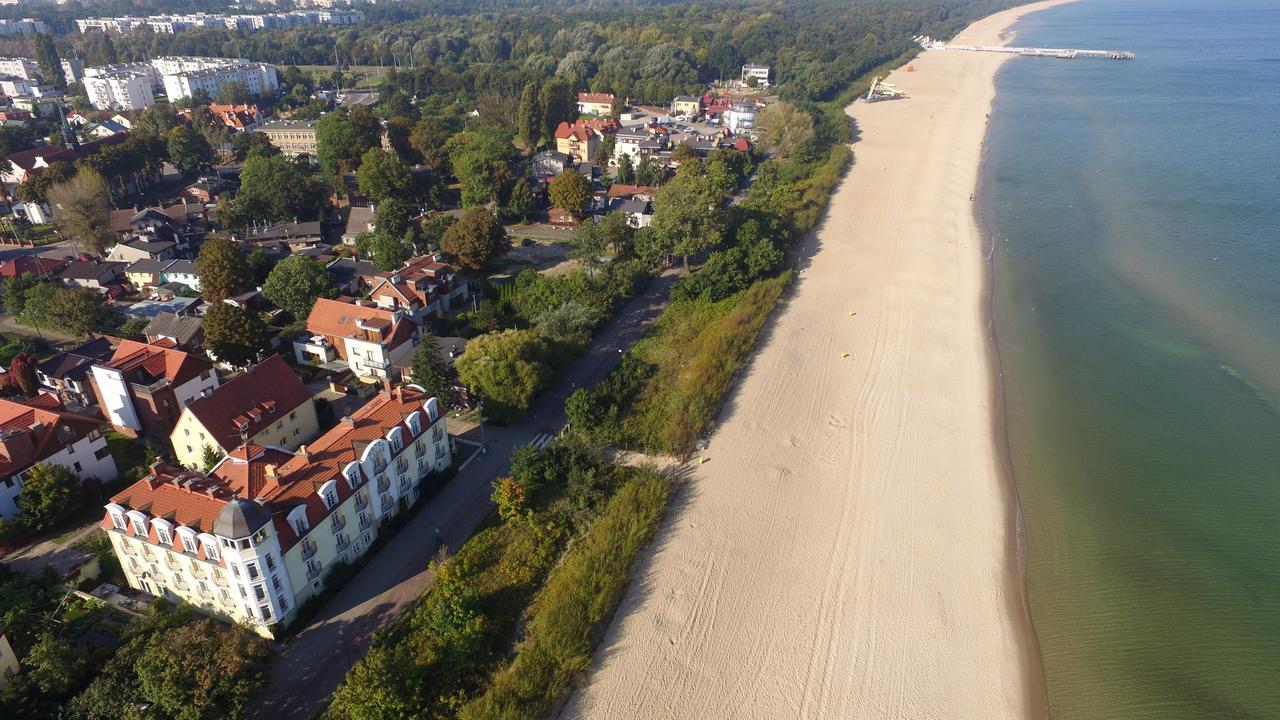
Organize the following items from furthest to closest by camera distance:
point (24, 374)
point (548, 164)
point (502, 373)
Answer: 1. point (548, 164)
2. point (24, 374)
3. point (502, 373)

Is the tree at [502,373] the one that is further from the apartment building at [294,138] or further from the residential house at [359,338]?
the apartment building at [294,138]

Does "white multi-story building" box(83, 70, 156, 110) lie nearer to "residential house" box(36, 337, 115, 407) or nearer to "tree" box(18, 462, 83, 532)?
"residential house" box(36, 337, 115, 407)

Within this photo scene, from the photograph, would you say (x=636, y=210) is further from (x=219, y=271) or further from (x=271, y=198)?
(x=219, y=271)

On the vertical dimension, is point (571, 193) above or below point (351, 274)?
above

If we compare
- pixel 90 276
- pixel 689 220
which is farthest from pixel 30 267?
pixel 689 220

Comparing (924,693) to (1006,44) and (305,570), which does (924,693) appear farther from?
(1006,44)
